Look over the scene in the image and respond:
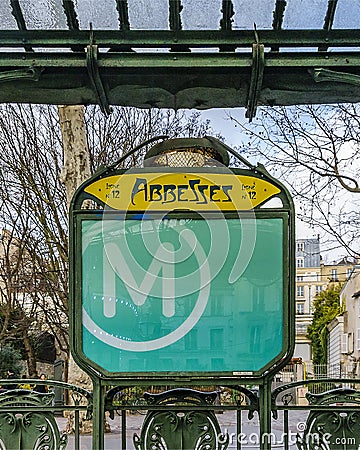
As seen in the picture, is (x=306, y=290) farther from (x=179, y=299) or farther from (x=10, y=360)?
(x=179, y=299)

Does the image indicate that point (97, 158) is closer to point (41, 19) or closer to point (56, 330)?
point (56, 330)

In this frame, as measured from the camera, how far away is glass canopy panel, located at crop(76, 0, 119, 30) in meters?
3.11

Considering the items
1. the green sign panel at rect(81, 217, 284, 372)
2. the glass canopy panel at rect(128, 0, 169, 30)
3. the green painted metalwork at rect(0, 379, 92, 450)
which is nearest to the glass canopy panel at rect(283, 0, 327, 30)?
the glass canopy panel at rect(128, 0, 169, 30)

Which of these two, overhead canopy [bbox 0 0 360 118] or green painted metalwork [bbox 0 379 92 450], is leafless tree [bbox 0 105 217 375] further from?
overhead canopy [bbox 0 0 360 118]

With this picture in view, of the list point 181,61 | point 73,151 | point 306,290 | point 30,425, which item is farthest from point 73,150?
point 306,290

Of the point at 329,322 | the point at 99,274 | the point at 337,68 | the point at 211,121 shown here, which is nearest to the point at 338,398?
the point at 99,274

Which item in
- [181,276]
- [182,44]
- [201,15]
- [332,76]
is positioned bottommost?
[181,276]

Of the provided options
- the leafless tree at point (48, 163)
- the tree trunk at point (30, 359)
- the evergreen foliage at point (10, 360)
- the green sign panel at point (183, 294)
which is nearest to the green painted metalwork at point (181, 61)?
the green sign panel at point (183, 294)

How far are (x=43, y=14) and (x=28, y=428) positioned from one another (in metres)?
2.10

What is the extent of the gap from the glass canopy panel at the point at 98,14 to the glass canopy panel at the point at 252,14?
0.56 m

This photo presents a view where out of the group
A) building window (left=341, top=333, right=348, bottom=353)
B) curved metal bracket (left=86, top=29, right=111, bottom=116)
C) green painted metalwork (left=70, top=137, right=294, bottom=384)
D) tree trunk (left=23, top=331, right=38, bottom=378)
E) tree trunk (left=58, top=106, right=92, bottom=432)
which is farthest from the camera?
building window (left=341, top=333, right=348, bottom=353)

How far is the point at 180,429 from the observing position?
358 cm

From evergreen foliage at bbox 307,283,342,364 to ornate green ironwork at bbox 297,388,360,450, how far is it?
902 inches

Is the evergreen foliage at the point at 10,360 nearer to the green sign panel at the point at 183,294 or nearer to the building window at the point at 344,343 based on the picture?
the building window at the point at 344,343
